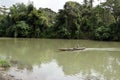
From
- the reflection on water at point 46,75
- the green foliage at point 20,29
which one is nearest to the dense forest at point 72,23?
the green foliage at point 20,29

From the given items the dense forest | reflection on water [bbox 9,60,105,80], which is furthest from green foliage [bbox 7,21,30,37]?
reflection on water [bbox 9,60,105,80]

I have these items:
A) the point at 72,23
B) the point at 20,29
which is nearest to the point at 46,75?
the point at 72,23

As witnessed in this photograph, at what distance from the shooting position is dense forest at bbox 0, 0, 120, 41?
31400mm

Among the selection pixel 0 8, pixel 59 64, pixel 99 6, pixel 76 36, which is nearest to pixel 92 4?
pixel 99 6

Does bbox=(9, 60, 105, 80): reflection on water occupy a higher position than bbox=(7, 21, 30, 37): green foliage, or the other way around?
bbox=(7, 21, 30, 37): green foliage

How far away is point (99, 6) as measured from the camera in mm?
33000

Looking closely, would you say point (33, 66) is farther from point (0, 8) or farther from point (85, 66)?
point (0, 8)

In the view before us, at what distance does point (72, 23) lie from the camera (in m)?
33.3

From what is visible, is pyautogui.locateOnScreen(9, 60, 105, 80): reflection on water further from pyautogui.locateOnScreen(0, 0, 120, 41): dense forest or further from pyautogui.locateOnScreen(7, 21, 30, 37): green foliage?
pyautogui.locateOnScreen(7, 21, 30, 37): green foliage

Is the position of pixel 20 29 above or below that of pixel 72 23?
below

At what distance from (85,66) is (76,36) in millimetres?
19796

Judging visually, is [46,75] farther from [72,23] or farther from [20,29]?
[20,29]

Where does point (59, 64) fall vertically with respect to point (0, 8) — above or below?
below

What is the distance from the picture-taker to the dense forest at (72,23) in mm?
31400
